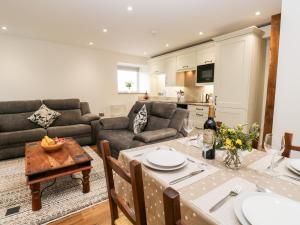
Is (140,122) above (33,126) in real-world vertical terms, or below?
above

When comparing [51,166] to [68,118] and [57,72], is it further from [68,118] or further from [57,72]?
[57,72]

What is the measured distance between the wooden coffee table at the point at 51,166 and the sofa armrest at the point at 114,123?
858 millimetres

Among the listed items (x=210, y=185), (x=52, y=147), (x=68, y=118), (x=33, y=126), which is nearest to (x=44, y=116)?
(x=33, y=126)

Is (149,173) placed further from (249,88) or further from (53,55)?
(53,55)

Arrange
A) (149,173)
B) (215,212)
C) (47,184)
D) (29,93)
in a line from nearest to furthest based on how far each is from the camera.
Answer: (215,212)
(149,173)
(47,184)
(29,93)

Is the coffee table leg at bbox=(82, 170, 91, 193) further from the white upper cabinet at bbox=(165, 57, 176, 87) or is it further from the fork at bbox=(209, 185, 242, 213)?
the white upper cabinet at bbox=(165, 57, 176, 87)

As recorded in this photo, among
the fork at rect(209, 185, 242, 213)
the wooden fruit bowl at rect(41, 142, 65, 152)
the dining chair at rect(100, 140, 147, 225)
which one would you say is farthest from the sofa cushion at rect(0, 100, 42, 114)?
the fork at rect(209, 185, 242, 213)

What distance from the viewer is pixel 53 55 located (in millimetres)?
4566

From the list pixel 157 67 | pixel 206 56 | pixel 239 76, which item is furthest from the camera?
pixel 157 67

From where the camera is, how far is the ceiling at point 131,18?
8.36ft

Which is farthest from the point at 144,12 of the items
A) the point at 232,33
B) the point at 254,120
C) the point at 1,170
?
the point at 1,170

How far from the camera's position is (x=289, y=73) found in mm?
1819

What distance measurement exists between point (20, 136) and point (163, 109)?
8.09ft

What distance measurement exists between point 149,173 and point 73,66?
15.9ft
